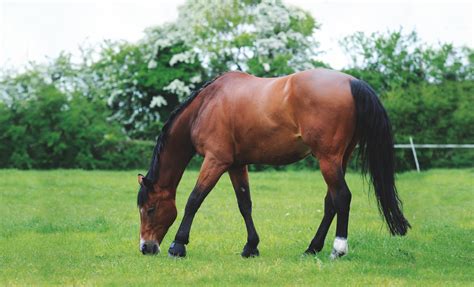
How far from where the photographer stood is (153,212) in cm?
935

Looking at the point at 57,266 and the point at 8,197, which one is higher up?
the point at 57,266

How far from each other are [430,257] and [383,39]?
89.2 feet

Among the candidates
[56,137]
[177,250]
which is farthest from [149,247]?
[56,137]

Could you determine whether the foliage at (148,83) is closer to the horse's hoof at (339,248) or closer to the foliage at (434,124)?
the foliage at (434,124)

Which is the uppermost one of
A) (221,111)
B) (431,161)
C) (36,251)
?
(221,111)

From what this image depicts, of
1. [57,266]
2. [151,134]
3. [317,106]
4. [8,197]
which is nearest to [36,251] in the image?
[57,266]

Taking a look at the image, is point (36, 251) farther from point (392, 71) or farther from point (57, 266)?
point (392, 71)

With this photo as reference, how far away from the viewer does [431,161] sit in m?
27.2

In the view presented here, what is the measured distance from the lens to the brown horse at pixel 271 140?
26.7 ft

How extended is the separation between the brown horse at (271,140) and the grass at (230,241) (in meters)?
0.50

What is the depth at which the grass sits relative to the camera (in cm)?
729

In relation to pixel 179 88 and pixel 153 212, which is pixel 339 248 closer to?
pixel 153 212

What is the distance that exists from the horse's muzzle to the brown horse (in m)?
0.01

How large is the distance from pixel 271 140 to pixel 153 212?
1.92 m
